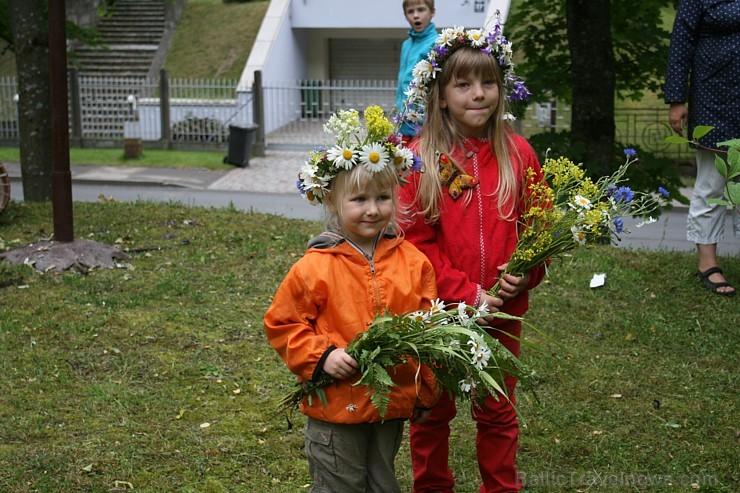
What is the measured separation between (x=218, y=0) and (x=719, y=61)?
2795 centimetres

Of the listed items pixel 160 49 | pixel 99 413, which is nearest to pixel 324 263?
pixel 99 413

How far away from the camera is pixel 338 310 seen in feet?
10.6

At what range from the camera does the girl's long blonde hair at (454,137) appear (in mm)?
3604

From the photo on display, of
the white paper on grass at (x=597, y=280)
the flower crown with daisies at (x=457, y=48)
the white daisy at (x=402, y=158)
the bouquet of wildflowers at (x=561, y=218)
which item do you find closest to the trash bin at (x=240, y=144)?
the white paper on grass at (x=597, y=280)

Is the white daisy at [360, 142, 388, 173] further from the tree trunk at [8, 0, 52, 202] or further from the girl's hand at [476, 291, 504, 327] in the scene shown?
the tree trunk at [8, 0, 52, 202]

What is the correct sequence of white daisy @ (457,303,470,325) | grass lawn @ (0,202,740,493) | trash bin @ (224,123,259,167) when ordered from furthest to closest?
trash bin @ (224,123,259,167) → grass lawn @ (0,202,740,493) → white daisy @ (457,303,470,325)

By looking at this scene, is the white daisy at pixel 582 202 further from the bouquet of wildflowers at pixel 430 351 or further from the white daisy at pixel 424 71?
the white daisy at pixel 424 71

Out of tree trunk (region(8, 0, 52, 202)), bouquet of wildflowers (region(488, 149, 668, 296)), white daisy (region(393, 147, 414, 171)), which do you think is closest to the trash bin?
tree trunk (region(8, 0, 52, 202))

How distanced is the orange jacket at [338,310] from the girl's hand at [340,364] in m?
0.03

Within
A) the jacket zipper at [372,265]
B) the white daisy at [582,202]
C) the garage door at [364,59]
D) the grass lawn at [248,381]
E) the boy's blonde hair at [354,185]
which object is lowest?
the grass lawn at [248,381]

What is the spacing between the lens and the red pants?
3.78 metres

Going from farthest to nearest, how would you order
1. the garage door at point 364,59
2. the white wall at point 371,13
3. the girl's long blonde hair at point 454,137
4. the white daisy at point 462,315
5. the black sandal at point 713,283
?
the garage door at point 364,59 < the white wall at point 371,13 < the black sandal at point 713,283 < the girl's long blonde hair at point 454,137 < the white daisy at point 462,315

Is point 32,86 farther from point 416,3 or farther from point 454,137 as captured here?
point 454,137

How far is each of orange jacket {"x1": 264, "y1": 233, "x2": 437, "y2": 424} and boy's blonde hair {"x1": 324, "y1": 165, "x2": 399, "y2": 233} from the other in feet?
0.32
